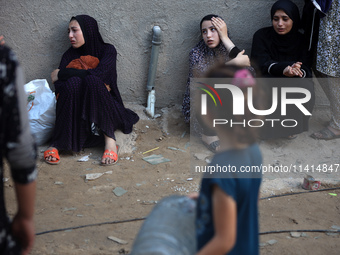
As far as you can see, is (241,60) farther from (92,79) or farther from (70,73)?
(70,73)

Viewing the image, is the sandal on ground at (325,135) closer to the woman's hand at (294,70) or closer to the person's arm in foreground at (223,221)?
the woman's hand at (294,70)

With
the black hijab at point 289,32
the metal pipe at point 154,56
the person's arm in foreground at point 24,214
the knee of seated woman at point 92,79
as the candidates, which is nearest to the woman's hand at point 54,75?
the knee of seated woman at point 92,79

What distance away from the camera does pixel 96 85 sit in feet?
14.9

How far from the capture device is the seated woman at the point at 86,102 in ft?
14.8

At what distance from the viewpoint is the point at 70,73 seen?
4.70 metres

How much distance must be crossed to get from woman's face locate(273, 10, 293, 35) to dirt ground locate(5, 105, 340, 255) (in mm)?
1221

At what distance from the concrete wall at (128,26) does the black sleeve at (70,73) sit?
591 mm

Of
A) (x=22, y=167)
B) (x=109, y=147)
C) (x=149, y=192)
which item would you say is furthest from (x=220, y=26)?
(x=22, y=167)

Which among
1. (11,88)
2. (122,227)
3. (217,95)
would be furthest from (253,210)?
(122,227)

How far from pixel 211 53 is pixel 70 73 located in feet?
5.40

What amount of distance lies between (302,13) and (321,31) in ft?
1.19

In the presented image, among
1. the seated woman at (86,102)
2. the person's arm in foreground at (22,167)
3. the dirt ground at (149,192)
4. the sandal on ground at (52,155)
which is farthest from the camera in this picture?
the seated woman at (86,102)

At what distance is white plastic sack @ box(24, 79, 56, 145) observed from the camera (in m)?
4.64

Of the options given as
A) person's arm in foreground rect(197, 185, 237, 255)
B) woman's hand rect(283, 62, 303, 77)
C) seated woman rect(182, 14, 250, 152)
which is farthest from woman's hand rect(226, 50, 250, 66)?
person's arm in foreground rect(197, 185, 237, 255)
